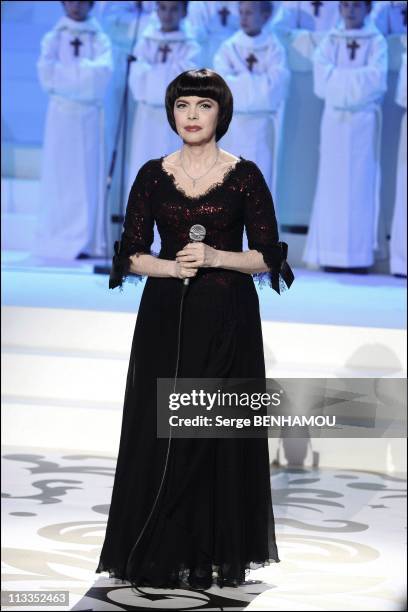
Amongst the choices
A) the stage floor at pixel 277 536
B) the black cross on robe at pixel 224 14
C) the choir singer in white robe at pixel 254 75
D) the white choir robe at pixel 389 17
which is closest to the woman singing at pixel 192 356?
the stage floor at pixel 277 536

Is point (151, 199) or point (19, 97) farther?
point (19, 97)

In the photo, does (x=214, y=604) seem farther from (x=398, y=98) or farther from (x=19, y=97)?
(x=19, y=97)

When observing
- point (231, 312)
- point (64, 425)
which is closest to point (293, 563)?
point (231, 312)

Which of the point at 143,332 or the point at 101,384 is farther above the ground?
the point at 143,332

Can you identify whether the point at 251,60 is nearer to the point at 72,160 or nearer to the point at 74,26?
the point at 74,26

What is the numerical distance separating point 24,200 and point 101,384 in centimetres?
558

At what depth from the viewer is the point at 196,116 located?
338 cm

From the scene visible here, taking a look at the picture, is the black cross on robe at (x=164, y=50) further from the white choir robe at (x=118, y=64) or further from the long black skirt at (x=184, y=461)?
the long black skirt at (x=184, y=461)

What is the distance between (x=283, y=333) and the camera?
6.56 meters

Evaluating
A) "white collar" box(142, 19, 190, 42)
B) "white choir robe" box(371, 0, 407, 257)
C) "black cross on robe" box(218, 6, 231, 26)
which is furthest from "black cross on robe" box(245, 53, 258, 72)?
"white choir robe" box(371, 0, 407, 257)

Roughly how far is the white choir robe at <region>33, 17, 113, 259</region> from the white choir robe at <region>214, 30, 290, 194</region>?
113cm

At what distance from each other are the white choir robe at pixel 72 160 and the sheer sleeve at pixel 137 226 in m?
6.97

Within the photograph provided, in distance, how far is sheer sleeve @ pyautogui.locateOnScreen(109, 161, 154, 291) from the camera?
3.50m

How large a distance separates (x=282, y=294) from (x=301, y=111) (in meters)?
3.06
